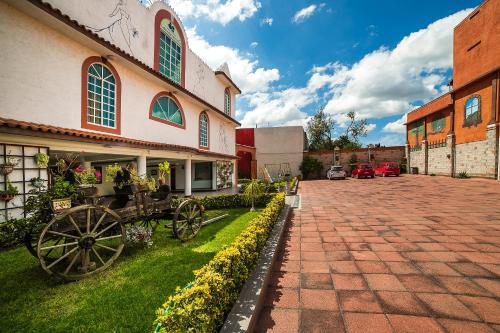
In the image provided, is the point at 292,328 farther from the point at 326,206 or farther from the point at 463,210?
the point at 463,210

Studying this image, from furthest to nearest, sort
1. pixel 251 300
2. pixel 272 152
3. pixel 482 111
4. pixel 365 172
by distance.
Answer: pixel 272 152 → pixel 365 172 → pixel 482 111 → pixel 251 300

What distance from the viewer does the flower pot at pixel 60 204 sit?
326 cm

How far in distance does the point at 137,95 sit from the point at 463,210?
42.6 ft

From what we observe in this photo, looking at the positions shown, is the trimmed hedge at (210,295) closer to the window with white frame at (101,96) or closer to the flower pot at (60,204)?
the flower pot at (60,204)

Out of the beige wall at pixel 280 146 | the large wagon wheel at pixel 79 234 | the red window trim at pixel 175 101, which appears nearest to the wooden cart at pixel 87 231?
the large wagon wheel at pixel 79 234

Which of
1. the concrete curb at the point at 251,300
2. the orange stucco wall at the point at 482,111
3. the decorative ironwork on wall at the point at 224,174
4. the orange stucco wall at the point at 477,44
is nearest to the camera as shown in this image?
the concrete curb at the point at 251,300

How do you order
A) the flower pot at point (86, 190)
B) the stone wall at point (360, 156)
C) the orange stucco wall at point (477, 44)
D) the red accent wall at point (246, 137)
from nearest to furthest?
the flower pot at point (86, 190)
the orange stucco wall at point (477, 44)
the stone wall at point (360, 156)
the red accent wall at point (246, 137)

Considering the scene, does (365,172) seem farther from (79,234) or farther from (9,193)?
(9,193)

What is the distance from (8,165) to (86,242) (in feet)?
11.3

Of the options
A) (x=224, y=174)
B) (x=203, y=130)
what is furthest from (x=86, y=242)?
(x=224, y=174)

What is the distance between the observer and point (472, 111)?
1752cm

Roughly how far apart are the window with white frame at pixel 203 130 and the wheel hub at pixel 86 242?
1193 centimetres

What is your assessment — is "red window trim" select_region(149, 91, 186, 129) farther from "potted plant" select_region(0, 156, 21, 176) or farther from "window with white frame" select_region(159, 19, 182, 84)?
"potted plant" select_region(0, 156, 21, 176)

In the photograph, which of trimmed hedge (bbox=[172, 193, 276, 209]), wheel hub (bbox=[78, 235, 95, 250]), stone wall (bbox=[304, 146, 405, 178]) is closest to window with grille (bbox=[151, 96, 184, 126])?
trimmed hedge (bbox=[172, 193, 276, 209])
